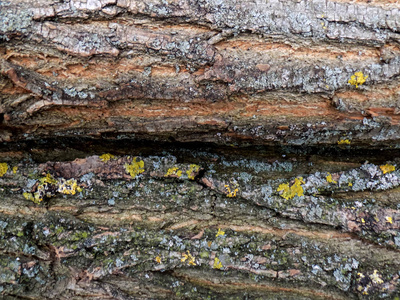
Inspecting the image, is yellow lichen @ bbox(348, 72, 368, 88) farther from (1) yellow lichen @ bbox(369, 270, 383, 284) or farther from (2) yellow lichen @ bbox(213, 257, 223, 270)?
(2) yellow lichen @ bbox(213, 257, 223, 270)

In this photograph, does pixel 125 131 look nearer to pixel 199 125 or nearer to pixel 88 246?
pixel 199 125

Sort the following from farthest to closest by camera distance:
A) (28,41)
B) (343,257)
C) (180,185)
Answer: (180,185)
(343,257)
(28,41)

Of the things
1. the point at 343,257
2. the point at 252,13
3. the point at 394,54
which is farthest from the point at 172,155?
the point at 394,54

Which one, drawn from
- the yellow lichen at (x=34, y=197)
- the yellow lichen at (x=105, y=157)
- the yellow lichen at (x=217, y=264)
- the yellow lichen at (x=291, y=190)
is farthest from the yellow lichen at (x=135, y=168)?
the yellow lichen at (x=291, y=190)

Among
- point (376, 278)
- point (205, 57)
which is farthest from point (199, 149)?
point (376, 278)

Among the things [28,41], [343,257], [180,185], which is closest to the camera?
[28,41]

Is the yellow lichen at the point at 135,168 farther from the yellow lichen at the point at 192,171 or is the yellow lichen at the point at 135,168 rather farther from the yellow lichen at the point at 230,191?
the yellow lichen at the point at 230,191

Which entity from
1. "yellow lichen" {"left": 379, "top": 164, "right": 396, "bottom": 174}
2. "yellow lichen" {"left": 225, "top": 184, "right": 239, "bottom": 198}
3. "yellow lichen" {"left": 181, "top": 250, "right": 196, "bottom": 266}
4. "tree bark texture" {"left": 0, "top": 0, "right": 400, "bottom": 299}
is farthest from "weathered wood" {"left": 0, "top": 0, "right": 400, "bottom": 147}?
"yellow lichen" {"left": 181, "top": 250, "right": 196, "bottom": 266}
